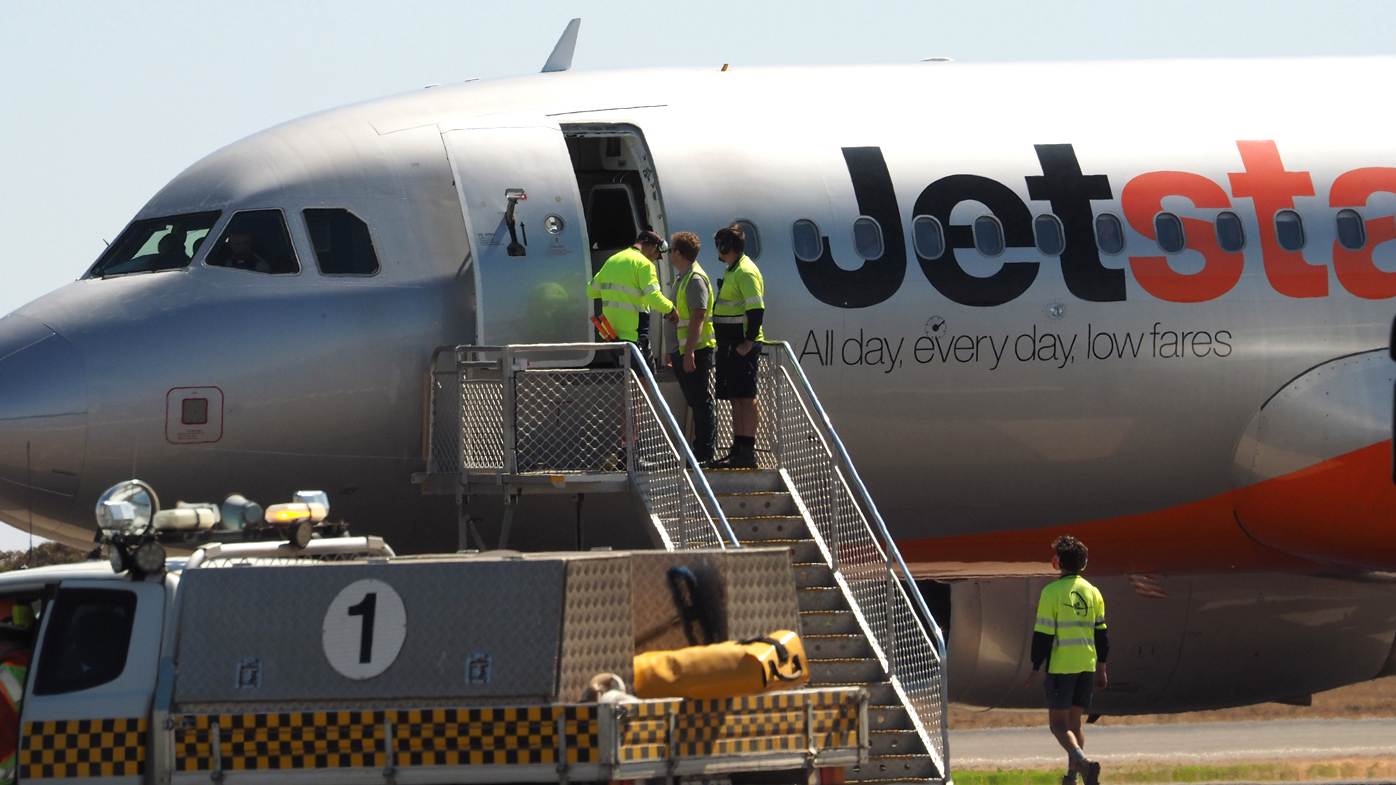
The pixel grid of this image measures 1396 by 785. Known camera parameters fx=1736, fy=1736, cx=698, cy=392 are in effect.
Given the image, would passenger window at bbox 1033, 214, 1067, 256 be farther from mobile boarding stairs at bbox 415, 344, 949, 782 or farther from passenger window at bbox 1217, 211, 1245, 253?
mobile boarding stairs at bbox 415, 344, 949, 782

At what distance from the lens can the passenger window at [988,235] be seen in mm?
13836

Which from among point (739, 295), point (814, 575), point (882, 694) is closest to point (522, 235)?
point (739, 295)

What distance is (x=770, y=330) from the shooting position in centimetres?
1325

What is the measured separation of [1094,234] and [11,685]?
8908mm

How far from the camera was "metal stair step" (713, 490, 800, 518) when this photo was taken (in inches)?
458

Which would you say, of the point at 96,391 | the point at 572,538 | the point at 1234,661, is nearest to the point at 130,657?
the point at 96,391

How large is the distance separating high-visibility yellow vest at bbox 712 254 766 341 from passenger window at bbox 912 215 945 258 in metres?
1.90

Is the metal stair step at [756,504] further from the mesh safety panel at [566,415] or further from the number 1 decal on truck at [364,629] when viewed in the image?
the number 1 decal on truck at [364,629]

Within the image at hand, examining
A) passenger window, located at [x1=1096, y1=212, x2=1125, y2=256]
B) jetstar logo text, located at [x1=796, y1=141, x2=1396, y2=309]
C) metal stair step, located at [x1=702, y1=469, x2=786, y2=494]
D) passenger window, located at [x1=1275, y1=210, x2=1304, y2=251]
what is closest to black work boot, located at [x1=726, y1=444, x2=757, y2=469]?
metal stair step, located at [x1=702, y1=469, x2=786, y2=494]

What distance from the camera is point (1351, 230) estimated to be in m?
14.4

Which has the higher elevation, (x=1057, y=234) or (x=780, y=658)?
(x=1057, y=234)

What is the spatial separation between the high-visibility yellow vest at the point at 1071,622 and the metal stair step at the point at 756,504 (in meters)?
2.09

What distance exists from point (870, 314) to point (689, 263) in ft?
5.95

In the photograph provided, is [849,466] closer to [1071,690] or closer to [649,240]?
[649,240]
